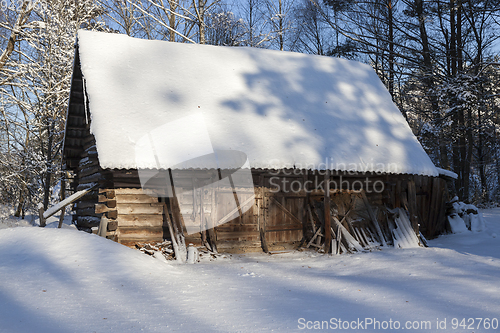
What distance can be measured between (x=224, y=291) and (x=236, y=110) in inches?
214

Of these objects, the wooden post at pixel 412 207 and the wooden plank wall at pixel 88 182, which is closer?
the wooden plank wall at pixel 88 182

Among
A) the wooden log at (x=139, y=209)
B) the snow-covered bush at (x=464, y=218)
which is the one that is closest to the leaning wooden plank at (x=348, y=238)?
the wooden log at (x=139, y=209)

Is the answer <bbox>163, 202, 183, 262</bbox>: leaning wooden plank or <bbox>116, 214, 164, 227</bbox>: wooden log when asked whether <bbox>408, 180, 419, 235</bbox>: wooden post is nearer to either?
<bbox>163, 202, 183, 262</bbox>: leaning wooden plank

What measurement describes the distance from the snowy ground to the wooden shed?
5.04 ft

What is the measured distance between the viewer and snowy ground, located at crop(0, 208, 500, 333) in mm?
4504

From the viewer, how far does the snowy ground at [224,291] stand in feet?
14.8

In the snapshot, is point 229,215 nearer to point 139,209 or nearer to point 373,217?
point 139,209

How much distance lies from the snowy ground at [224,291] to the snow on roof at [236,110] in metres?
2.06

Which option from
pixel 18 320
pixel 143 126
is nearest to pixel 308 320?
pixel 18 320

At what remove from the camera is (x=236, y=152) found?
9000mm

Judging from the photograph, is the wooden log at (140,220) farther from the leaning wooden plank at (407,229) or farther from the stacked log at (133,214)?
the leaning wooden plank at (407,229)

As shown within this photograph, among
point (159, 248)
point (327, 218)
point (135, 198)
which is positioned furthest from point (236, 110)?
point (159, 248)

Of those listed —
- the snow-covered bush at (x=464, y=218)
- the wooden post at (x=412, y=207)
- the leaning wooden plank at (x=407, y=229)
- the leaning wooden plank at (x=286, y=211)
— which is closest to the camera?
the leaning wooden plank at (x=286, y=211)

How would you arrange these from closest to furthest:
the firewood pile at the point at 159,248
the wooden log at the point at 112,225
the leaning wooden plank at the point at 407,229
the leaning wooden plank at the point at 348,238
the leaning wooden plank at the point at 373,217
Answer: the wooden log at the point at 112,225
the firewood pile at the point at 159,248
the leaning wooden plank at the point at 348,238
the leaning wooden plank at the point at 407,229
the leaning wooden plank at the point at 373,217
